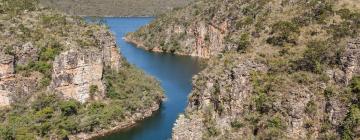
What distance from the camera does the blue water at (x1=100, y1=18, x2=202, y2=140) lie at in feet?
185

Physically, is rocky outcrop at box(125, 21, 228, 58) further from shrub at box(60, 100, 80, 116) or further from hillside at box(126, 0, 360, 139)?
hillside at box(126, 0, 360, 139)

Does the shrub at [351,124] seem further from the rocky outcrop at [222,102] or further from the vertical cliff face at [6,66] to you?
the vertical cliff face at [6,66]

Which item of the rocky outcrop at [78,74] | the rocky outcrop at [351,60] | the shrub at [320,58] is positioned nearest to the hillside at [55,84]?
the rocky outcrop at [78,74]

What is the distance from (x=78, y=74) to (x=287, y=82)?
25.2 m

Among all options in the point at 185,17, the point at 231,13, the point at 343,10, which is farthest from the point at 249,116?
the point at 185,17

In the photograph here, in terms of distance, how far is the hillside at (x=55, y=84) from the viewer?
5162 centimetres

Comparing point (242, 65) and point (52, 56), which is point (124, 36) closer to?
point (52, 56)

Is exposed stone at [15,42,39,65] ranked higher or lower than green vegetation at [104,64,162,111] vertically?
higher

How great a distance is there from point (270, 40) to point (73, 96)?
74.6 ft

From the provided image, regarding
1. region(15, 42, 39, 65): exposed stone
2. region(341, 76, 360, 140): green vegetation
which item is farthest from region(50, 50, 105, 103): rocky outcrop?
region(341, 76, 360, 140): green vegetation

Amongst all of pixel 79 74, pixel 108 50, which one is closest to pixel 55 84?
pixel 79 74

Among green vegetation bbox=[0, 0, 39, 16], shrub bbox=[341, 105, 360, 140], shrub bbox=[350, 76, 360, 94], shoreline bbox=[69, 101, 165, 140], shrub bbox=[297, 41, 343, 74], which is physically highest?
green vegetation bbox=[0, 0, 39, 16]

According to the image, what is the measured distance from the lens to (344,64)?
36.7 metres

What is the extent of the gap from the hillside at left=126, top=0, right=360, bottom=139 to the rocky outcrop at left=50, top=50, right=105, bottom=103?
1603 centimetres
